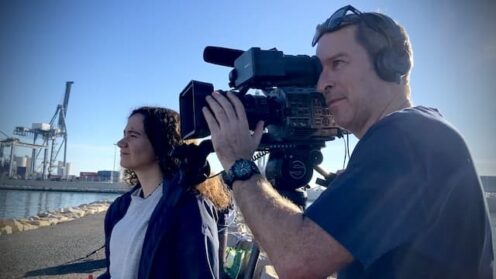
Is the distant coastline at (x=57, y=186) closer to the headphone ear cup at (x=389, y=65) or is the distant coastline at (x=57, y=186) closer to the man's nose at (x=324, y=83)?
the man's nose at (x=324, y=83)

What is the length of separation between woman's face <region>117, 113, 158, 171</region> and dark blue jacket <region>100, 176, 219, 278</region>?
47 centimetres

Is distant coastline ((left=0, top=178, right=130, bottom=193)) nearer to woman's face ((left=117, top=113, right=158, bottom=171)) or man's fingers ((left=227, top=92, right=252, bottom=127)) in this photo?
woman's face ((left=117, top=113, right=158, bottom=171))

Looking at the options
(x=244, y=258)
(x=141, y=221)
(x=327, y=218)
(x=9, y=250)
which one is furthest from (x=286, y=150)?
(x=9, y=250)

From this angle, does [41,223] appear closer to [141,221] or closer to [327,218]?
[141,221]

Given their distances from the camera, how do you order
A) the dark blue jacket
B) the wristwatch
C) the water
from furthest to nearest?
the water → the dark blue jacket → the wristwatch

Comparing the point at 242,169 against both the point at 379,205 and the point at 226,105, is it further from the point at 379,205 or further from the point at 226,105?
the point at 379,205

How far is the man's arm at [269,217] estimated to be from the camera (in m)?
0.97

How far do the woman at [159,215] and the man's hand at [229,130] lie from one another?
1.65 ft

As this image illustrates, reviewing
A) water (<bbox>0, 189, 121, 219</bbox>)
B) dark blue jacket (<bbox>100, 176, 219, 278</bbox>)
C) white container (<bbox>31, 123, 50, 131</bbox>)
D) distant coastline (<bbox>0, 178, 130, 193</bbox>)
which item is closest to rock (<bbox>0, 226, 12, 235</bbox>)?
dark blue jacket (<bbox>100, 176, 219, 278</bbox>)

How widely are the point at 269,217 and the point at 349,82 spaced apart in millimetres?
518

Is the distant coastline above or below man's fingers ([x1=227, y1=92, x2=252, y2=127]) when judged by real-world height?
below

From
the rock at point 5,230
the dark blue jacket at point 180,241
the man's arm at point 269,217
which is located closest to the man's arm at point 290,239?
the man's arm at point 269,217

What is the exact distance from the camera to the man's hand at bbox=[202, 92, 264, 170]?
125 centimetres

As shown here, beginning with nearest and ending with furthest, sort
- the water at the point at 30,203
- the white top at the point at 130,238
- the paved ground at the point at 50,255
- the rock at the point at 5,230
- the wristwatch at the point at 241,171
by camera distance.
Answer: the wristwatch at the point at 241,171
the white top at the point at 130,238
the paved ground at the point at 50,255
the rock at the point at 5,230
the water at the point at 30,203
